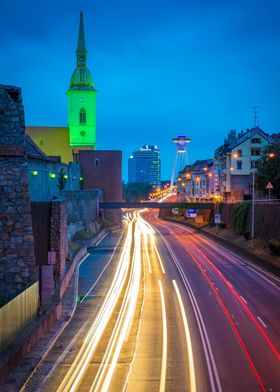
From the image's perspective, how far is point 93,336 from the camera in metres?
23.9

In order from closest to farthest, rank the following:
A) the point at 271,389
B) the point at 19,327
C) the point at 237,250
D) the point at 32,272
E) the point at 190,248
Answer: the point at 271,389
the point at 19,327
the point at 32,272
the point at 237,250
the point at 190,248

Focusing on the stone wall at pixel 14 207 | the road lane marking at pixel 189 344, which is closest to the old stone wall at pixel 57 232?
the road lane marking at pixel 189 344

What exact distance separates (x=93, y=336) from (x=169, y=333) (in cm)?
352

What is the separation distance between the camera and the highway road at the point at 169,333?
17.9 m

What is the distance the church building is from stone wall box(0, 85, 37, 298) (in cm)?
9482

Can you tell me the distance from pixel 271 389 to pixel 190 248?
46129 millimetres

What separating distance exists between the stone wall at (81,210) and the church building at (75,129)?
33.1 m

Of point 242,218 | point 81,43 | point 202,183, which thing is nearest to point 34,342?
point 242,218

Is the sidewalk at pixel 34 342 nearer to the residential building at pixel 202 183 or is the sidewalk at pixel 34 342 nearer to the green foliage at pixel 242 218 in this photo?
the green foliage at pixel 242 218

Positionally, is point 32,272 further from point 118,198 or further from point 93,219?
point 118,198

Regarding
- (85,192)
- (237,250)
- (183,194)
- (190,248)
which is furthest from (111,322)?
(183,194)

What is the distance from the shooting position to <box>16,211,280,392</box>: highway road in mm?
17938

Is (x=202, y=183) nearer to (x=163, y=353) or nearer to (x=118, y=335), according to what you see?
(x=118, y=335)

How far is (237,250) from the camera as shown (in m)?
56.6
